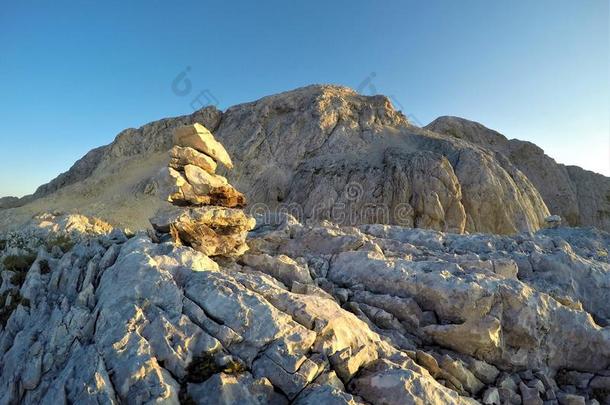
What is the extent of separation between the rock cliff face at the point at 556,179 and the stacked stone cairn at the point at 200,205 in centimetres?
7487

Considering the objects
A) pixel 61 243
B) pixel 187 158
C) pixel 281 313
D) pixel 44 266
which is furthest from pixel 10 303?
pixel 281 313

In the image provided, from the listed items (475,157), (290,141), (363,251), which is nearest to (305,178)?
(290,141)

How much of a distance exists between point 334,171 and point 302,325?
158 feet

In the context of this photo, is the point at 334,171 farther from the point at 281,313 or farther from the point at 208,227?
the point at 281,313

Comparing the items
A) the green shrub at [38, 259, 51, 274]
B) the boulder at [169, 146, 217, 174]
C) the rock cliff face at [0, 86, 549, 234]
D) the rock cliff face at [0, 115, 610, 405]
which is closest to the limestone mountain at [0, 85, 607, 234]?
the rock cliff face at [0, 86, 549, 234]

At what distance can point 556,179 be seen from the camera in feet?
279

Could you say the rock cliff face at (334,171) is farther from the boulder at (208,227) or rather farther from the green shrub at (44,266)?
the boulder at (208,227)

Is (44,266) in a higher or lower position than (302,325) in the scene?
higher

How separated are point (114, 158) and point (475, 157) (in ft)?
183

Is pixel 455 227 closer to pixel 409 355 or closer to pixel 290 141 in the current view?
pixel 290 141

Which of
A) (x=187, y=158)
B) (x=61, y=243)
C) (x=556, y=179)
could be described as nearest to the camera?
(x=187, y=158)

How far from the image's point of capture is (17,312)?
1334 centimetres

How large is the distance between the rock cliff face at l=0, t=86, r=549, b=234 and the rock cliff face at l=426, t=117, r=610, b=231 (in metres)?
25.6

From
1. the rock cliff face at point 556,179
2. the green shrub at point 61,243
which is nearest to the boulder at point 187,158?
the green shrub at point 61,243
